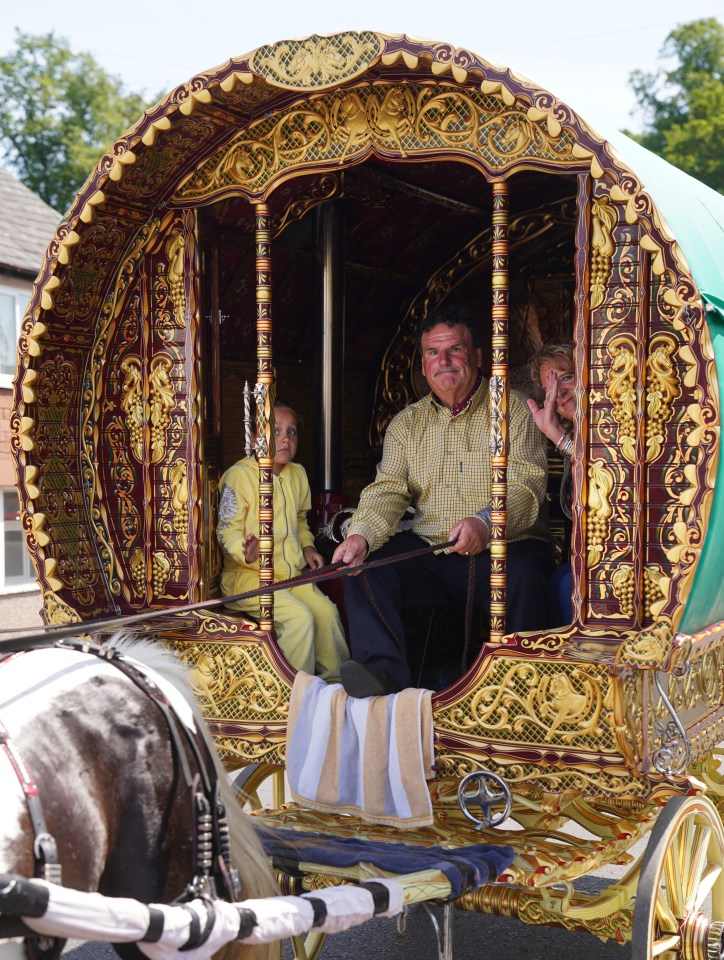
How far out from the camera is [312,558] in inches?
185

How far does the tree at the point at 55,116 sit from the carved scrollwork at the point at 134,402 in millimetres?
26979

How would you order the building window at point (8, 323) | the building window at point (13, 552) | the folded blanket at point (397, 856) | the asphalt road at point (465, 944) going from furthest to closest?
the building window at point (13, 552) → the building window at point (8, 323) → the asphalt road at point (465, 944) → the folded blanket at point (397, 856)

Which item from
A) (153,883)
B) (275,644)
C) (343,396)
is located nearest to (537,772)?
(275,644)

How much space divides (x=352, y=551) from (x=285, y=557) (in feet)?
1.48

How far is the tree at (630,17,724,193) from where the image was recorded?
93.2ft

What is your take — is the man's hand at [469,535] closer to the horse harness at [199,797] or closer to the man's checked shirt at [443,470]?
the man's checked shirt at [443,470]

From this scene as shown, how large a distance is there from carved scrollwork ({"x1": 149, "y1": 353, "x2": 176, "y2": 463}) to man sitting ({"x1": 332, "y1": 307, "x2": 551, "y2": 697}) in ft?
2.47

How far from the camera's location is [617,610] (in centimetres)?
349

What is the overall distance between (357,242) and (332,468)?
1.06 metres

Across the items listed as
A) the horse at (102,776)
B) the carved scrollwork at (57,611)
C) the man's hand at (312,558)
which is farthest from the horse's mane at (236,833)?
the man's hand at (312,558)

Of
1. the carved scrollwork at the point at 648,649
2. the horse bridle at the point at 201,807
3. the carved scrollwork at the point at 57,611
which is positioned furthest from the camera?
the carved scrollwork at the point at 57,611

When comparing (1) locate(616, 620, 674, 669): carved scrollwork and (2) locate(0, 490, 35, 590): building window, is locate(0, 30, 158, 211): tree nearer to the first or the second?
(2) locate(0, 490, 35, 590): building window

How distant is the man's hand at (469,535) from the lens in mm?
4086

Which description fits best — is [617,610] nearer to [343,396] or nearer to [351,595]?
[351,595]
